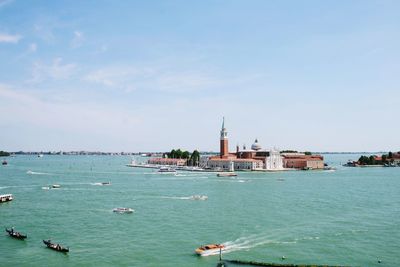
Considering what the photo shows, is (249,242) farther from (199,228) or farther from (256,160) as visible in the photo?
(256,160)

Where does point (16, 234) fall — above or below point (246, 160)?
below

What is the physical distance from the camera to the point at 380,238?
21.0 meters

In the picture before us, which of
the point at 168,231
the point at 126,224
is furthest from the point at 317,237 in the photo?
the point at 126,224

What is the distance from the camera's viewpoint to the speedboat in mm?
18016

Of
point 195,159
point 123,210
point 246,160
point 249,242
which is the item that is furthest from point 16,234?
point 195,159

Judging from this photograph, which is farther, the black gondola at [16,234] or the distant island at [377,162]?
the distant island at [377,162]

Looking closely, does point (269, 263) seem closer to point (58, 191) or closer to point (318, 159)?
point (58, 191)

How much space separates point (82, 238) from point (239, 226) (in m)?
7.80

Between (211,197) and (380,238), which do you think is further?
(211,197)

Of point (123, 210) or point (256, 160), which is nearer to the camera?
point (123, 210)

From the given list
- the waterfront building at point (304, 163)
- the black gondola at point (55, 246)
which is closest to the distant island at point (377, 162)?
the waterfront building at point (304, 163)

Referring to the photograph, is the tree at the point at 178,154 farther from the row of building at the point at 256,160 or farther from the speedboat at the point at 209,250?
the speedboat at the point at 209,250

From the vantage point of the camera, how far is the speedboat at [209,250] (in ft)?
59.1

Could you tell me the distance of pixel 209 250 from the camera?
18.1 metres
